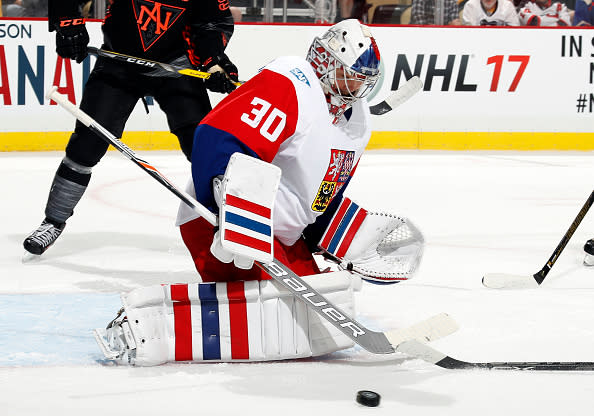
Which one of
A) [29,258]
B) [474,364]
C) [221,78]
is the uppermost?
[221,78]

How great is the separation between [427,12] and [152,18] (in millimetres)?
3919

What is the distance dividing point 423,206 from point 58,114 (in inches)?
109

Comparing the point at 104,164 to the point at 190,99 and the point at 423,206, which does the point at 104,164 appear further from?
the point at 190,99

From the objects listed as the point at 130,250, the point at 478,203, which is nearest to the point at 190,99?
the point at 130,250

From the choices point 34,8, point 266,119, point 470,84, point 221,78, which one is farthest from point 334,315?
point 470,84

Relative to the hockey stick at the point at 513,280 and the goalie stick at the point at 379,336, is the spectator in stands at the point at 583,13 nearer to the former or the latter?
the hockey stick at the point at 513,280

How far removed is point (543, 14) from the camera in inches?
270

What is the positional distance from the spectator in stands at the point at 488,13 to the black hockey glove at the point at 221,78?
13.0 ft

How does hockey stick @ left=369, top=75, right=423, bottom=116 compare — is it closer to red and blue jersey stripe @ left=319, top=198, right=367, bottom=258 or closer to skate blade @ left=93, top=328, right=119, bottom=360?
red and blue jersey stripe @ left=319, top=198, right=367, bottom=258

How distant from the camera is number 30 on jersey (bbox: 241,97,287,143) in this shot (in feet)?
6.39

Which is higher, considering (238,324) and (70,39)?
(70,39)

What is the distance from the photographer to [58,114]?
6.16 meters

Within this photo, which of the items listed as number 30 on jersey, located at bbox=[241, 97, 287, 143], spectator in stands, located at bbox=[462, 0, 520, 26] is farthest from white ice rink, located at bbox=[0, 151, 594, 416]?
spectator in stands, located at bbox=[462, 0, 520, 26]

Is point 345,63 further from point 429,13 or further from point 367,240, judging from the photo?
point 429,13
